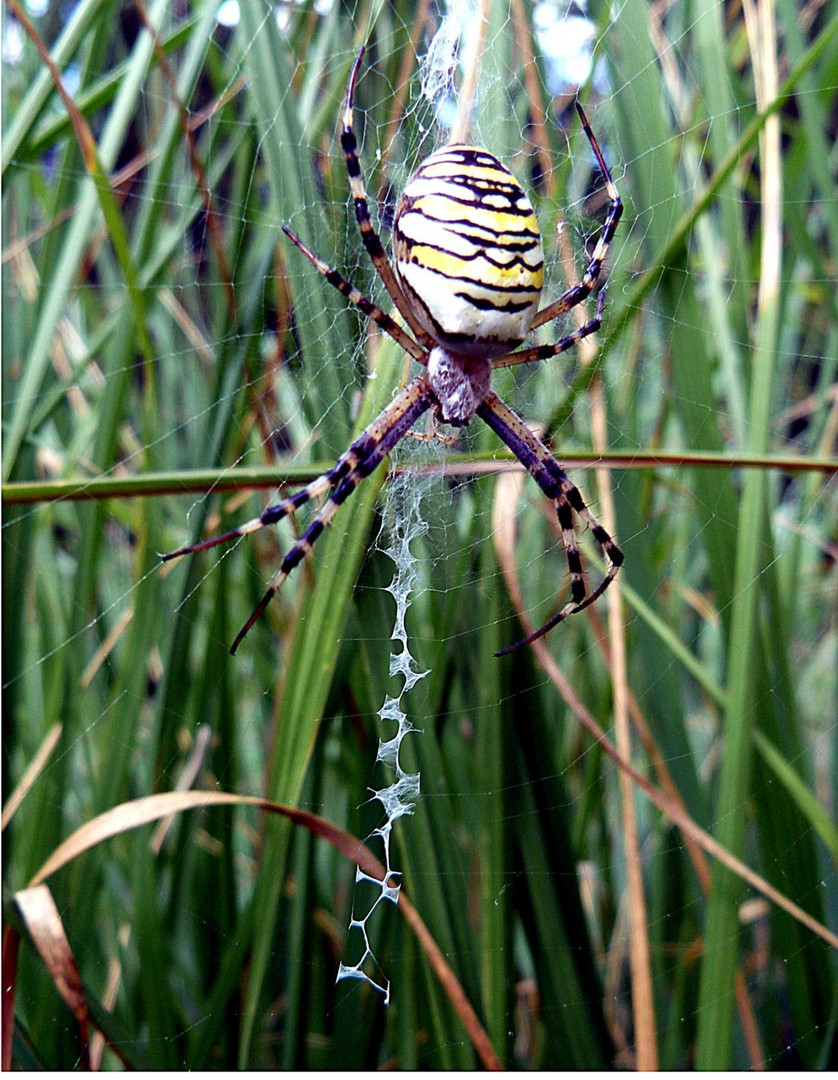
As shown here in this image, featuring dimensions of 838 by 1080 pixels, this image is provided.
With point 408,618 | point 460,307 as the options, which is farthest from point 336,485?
point 460,307

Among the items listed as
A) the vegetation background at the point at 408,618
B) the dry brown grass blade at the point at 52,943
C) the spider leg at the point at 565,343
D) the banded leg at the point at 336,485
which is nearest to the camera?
the dry brown grass blade at the point at 52,943

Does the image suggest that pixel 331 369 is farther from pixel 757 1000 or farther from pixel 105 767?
pixel 757 1000

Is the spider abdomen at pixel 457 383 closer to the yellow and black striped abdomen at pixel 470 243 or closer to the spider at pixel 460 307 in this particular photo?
the spider at pixel 460 307

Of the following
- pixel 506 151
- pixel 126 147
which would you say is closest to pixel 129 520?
pixel 506 151

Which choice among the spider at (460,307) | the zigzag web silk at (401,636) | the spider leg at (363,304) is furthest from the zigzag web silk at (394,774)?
the spider leg at (363,304)

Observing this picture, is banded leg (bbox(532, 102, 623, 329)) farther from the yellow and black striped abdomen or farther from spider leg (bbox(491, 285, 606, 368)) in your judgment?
the yellow and black striped abdomen
